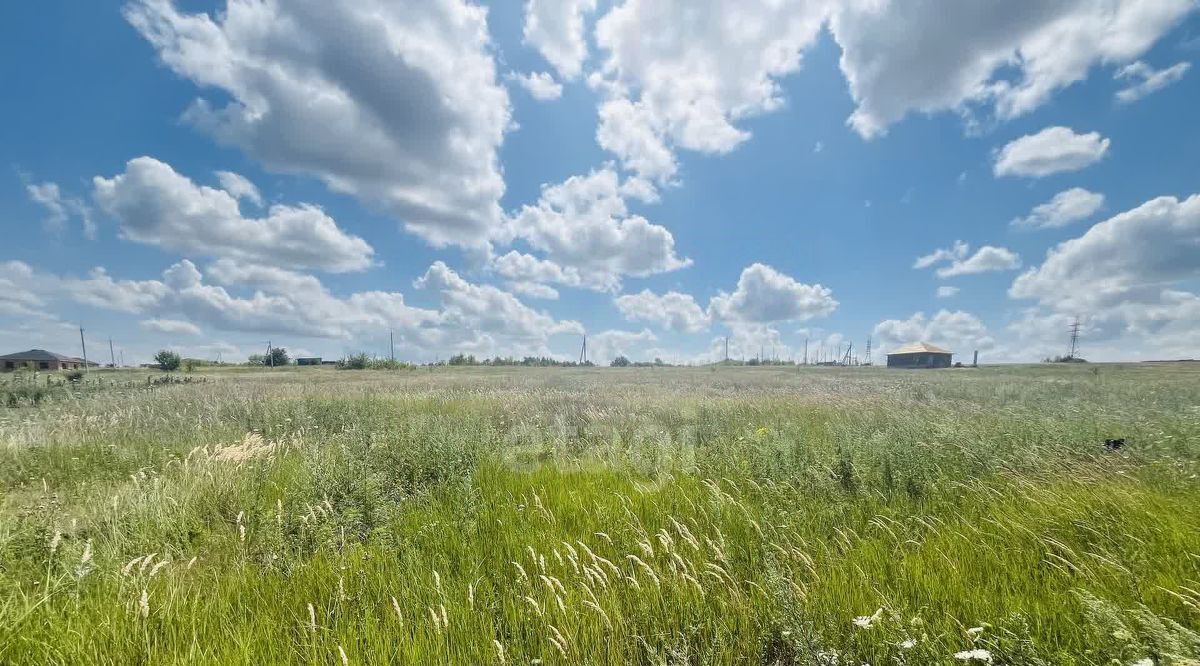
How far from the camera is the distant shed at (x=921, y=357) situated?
95.1 metres

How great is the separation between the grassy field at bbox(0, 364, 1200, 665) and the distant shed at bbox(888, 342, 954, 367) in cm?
11013

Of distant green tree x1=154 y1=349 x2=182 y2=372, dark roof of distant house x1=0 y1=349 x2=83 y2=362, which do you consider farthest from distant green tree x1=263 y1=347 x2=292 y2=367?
dark roof of distant house x1=0 y1=349 x2=83 y2=362

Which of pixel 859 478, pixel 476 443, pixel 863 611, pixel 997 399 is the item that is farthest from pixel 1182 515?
pixel 997 399

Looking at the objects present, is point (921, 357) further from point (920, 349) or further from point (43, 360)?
point (43, 360)

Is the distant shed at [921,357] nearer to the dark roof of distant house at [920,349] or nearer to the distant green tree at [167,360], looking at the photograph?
the dark roof of distant house at [920,349]

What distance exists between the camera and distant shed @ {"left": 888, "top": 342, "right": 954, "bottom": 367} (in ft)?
312

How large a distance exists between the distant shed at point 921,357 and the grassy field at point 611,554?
110 metres

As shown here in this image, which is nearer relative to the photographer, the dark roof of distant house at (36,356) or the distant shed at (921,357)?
the dark roof of distant house at (36,356)

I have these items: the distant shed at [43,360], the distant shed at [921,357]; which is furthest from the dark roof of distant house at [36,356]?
the distant shed at [921,357]

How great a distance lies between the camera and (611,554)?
12.1 ft

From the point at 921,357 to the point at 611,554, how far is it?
119127 mm

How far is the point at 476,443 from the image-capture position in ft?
24.7

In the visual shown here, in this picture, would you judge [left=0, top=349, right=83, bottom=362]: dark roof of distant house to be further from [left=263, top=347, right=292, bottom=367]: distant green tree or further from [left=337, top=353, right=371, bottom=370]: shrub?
[left=337, top=353, right=371, bottom=370]: shrub

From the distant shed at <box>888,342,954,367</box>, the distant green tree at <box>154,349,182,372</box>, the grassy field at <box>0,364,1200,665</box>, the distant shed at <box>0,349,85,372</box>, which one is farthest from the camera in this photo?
the distant shed at <box>888,342,954,367</box>
